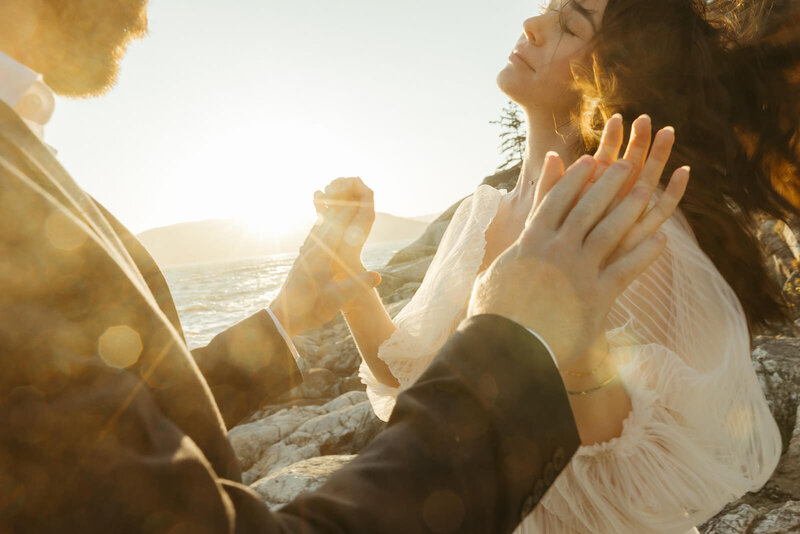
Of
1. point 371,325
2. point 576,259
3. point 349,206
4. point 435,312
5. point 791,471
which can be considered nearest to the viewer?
point 576,259

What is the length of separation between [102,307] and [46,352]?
10 centimetres

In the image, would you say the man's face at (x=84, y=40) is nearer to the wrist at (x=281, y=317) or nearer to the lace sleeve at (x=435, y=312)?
the wrist at (x=281, y=317)

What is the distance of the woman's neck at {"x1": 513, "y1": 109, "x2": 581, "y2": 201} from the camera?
2236 mm

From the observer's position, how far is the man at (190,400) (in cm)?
51

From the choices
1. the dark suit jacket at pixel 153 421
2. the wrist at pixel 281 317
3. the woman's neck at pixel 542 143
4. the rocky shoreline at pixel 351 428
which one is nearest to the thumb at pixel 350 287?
the wrist at pixel 281 317

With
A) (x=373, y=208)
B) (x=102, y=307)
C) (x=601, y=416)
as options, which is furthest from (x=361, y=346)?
(x=102, y=307)

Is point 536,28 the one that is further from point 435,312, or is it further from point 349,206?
point 435,312

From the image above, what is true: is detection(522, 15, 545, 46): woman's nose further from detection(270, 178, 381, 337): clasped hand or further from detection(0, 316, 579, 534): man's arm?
detection(0, 316, 579, 534): man's arm

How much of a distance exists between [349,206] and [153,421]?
159cm

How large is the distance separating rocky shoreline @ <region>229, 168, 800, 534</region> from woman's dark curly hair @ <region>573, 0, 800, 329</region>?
42 cm

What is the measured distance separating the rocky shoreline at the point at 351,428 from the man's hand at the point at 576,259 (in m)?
1.68

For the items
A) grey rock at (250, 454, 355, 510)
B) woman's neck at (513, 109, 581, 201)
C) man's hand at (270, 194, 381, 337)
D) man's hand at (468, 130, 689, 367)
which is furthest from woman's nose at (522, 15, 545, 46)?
grey rock at (250, 454, 355, 510)

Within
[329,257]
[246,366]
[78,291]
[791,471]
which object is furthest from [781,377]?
[78,291]

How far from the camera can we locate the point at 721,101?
74.0 inches
